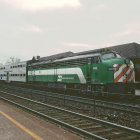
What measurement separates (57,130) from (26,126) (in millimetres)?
1180

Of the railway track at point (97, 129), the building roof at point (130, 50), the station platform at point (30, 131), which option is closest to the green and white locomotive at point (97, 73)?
the railway track at point (97, 129)

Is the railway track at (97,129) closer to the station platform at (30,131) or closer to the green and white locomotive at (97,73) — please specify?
the station platform at (30,131)

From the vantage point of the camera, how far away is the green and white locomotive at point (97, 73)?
12766 mm

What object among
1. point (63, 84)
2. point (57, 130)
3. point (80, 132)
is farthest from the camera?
point (63, 84)

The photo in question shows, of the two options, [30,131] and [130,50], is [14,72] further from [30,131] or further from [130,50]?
[30,131]

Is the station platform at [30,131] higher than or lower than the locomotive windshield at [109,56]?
lower

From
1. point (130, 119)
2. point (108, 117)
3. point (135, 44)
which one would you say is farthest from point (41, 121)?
point (135, 44)

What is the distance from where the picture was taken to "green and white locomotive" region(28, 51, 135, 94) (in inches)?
503

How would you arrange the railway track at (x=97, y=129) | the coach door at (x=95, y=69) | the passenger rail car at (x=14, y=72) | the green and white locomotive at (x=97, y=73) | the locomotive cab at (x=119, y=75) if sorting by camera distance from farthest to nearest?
the passenger rail car at (x=14, y=72), the coach door at (x=95, y=69), the green and white locomotive at (x=97, y=73), the locomotive cab at (x=119, y=75), the railway track at (x=97, y=129)

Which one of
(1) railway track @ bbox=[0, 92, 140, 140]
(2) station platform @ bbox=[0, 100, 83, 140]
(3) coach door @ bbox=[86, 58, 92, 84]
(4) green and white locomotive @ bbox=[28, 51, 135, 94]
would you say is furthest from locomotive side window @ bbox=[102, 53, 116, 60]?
(2) station platform @ bbox=[0, 100, 83, 140]

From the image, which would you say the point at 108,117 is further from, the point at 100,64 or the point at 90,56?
the point at 90,56

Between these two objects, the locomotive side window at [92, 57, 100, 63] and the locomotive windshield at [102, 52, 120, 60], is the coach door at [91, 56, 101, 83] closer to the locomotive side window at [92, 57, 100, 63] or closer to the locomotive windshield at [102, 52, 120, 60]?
the locomotive side window at [92, 57, 100, 63]

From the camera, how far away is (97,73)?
13.6 m

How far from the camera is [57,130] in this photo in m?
6.50
